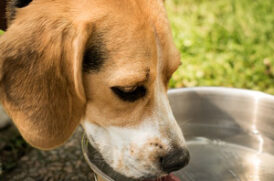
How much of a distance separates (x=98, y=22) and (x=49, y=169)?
1.70 metres

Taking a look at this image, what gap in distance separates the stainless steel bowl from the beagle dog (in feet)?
2.52

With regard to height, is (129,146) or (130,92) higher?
(130,92)

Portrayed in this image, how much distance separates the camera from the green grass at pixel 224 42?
459 cm

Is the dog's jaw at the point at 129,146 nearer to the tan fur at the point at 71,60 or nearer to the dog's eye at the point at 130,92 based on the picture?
the tan fur at the point at 71,60

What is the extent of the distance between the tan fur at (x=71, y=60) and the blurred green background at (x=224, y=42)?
7.38ft

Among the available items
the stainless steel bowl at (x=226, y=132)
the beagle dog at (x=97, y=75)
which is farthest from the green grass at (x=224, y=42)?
the beagle dog at (x=97, y=75)

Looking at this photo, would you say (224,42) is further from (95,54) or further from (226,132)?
(95,54)

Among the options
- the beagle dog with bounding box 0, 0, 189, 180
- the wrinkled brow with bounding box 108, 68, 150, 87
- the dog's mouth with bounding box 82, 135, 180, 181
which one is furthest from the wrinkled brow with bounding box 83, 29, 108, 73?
the dog's mouth with bounding box 82, 135, 180, 181

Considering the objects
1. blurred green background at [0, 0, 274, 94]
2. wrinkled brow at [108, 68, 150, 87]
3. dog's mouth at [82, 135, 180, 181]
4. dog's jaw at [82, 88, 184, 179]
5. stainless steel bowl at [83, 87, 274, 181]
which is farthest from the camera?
blurred green background at [0, 0, 274, 94]

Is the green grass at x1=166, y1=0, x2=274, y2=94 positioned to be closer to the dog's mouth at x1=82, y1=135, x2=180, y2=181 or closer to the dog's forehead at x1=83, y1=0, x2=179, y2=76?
the dog's mouth at x1=82, y1=135, x2=180, y2=181

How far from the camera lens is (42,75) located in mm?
2240

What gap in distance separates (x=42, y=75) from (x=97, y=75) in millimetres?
333

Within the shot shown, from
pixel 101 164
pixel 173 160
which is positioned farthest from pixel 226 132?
pixel 101 164

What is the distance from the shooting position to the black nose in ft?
7.75
